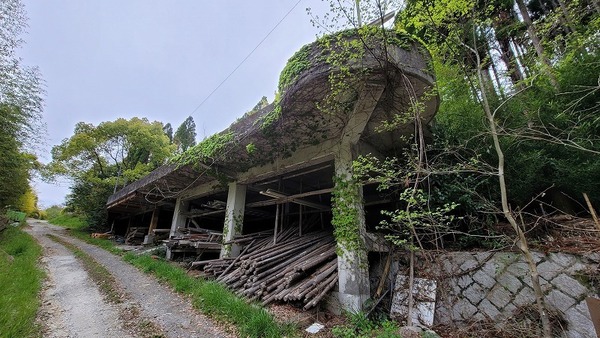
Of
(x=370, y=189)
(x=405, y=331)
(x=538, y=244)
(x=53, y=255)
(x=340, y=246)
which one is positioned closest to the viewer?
(x=405, y=331)

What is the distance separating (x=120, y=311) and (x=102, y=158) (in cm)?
2072

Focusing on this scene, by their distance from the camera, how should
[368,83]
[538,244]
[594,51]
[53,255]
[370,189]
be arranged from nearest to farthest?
[538,244], [368,83], [594,51], [370,189], [53,255]

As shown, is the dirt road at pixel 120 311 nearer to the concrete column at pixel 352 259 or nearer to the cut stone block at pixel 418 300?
the concrete column at pixel 352 259

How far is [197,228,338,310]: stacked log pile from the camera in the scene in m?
4.62

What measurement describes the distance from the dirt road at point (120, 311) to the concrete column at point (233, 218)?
6.27 feet

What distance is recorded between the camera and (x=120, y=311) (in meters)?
4.29

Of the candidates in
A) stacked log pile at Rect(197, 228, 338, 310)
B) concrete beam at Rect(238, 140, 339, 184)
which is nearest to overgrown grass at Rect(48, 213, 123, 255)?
stacked log pile at Rect(197, 228, 338, 310)

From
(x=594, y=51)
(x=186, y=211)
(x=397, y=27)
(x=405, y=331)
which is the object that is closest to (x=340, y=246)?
(x=405, y=331)

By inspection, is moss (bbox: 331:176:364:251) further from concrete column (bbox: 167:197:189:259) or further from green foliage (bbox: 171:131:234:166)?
concrete column (bbox: 167:197:189:259)

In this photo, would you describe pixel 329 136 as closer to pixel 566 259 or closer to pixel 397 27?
pixel 397 27

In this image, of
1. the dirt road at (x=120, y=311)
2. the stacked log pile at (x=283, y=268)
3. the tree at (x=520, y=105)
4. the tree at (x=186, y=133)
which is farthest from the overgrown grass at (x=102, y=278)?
the tree at (x=186, y=133)

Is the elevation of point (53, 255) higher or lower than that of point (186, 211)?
lower

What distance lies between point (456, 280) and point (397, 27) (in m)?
4.28

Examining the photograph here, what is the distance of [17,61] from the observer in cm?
739
